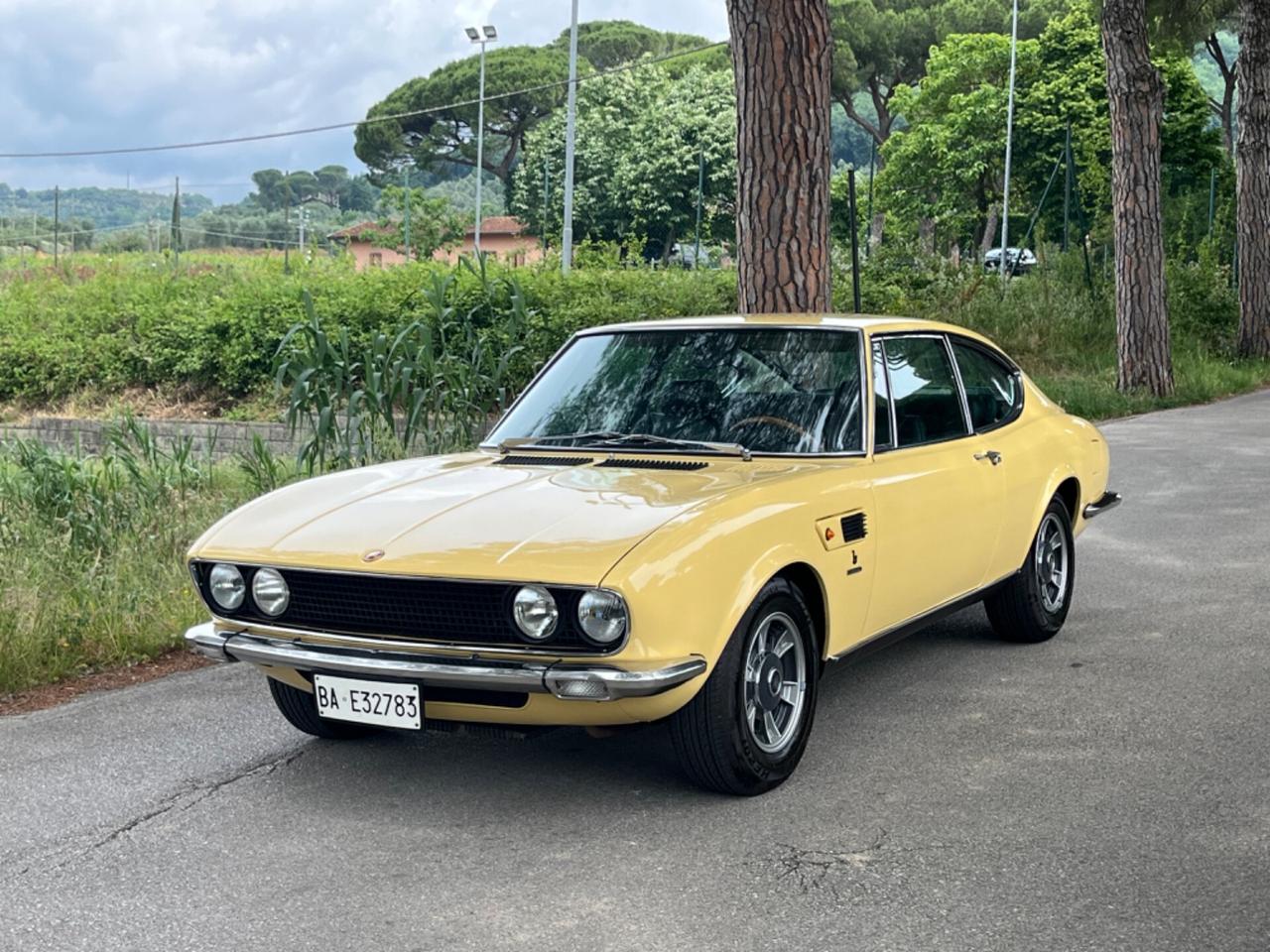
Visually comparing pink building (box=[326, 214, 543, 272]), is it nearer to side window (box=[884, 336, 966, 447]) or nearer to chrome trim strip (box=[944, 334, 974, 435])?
chrome trim strip (box=[944, 334, 974, 435])

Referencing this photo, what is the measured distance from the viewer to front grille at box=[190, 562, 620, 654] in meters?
4.37

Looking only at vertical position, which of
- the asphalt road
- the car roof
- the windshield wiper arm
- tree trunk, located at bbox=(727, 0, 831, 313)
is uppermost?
tree trunk, located at bbox=(727, 0, 831, 313)

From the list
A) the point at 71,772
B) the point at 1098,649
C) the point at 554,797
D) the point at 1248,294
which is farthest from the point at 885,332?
the point at 1248,294

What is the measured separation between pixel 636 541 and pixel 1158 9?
81.0 ft

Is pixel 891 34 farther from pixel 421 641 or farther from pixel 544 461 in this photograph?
pixel 421 641

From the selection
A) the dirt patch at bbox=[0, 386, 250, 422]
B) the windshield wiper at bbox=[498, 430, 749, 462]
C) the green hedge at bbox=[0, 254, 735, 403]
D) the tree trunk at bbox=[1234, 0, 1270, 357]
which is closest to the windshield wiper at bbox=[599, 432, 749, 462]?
the windshield wiper at bbox=[498, 430, 749, 462]

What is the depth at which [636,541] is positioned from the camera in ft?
14.4

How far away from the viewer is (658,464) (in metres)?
5.38

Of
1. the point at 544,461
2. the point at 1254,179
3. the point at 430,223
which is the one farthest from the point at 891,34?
the point at 544,461

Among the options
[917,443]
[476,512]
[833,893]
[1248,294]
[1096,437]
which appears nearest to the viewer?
[833,893]

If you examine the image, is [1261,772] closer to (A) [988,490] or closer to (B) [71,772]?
(A) [988,490]

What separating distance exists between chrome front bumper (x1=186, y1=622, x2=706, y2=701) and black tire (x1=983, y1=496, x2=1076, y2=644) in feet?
9.37

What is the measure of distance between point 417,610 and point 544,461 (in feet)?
4.00

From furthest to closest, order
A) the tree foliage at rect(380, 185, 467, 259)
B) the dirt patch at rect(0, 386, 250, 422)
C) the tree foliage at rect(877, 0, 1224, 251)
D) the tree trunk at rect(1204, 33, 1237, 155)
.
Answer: the tree foliage at rect(380, 185, 467, 259), the tree trunk at rect(1204, 33, 1237, 155), the tree foliage at rect(877, 0, 1224, 251), the dirt patch at rect(0, 386, 250, 422)
